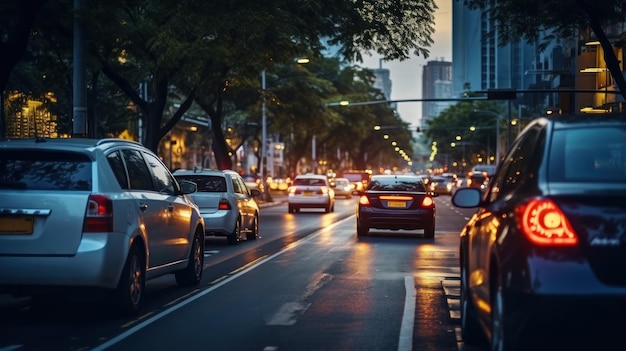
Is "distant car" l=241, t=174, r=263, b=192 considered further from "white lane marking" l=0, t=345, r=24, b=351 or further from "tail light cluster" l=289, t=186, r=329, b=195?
"white lane marking" l=0, t=345, r=24, b=351

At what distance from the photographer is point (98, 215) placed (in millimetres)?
10398

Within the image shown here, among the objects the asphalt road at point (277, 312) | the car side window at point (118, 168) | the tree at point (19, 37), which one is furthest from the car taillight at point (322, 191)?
the car side window at point (118, 168)

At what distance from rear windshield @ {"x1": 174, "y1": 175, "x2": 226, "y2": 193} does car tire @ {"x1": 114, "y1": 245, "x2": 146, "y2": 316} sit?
38.4ft

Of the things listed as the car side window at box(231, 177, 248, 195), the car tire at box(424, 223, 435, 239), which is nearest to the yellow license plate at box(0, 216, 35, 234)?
the car side window at box(231, 177, 248, 195)

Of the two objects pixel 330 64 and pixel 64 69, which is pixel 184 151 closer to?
pixel 330 64

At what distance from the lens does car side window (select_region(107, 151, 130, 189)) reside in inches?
435

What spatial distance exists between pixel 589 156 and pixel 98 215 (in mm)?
5203

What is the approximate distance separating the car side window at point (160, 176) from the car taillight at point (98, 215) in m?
1.97

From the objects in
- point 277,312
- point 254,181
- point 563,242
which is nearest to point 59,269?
point 277,312

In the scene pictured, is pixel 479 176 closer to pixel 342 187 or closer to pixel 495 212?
pixel 342 187

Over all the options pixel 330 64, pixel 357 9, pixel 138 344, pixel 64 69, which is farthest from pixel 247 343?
pixel 330 64

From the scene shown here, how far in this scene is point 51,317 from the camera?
36.8 ft

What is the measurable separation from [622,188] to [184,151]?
8173 centimetres

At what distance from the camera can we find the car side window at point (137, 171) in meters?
11.6
